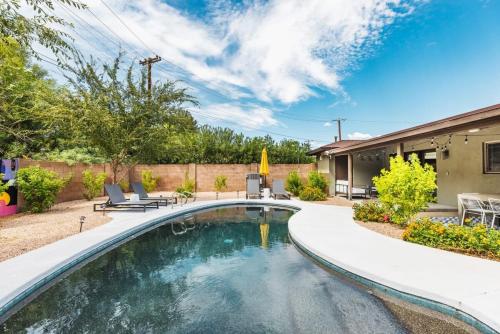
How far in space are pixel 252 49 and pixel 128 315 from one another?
51.6 ft

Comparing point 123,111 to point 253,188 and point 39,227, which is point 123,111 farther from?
point 253,188

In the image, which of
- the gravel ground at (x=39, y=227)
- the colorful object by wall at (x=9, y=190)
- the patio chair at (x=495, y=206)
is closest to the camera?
the gravel ground at (x=39, y=227)

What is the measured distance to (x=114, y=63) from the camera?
12.2 m

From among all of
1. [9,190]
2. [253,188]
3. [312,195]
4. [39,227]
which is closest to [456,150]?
[312,195]

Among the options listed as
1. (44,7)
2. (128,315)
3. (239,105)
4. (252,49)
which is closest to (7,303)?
(128,315)

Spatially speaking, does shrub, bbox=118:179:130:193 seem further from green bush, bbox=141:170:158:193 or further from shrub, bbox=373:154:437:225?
shrub, bbox=373:154:437:225

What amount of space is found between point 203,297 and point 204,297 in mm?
14

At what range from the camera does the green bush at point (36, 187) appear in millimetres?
9219

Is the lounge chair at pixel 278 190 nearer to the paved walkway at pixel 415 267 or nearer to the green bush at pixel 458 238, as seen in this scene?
the paved walkway at pixel 415 267

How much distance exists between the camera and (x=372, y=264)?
4.48m

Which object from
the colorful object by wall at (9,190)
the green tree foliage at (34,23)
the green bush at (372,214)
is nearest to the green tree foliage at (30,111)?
the colorful object by wall at (9,190)

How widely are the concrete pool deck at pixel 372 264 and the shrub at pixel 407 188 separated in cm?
113

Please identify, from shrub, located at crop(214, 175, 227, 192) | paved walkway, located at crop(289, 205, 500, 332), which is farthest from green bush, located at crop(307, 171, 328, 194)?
paved walkway, located at crop(289, 205, 500, 332)

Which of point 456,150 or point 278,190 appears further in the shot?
point 278,190
